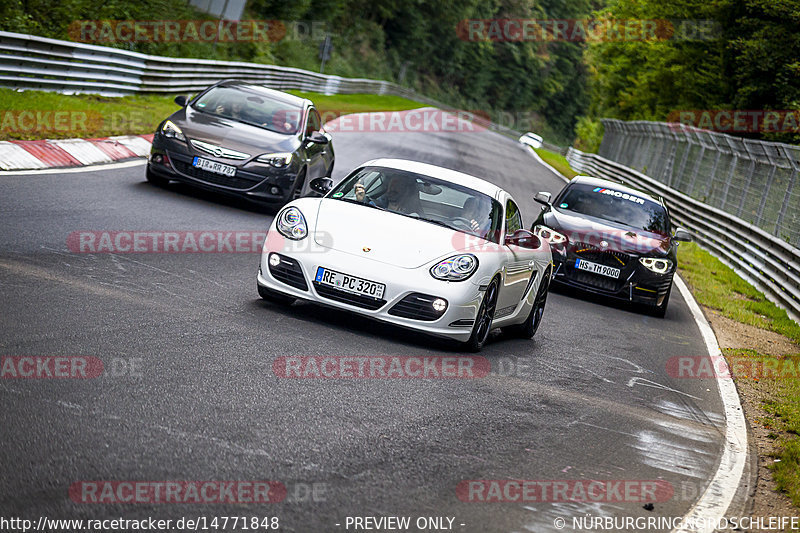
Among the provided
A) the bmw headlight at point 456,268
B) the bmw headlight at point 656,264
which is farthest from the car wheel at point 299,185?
the bmw headlight at point 456,268

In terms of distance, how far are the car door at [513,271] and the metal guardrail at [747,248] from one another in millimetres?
7034

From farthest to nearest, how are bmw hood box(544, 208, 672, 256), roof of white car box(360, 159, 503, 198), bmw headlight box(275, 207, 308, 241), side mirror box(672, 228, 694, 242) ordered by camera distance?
side mirror box(672, 228, 694, 242) → bmw hood box(544, 208, 672, 256) → roof of white car box(360, 159, 503, 198) → bmw headlight box(275, 207, 308, 241)

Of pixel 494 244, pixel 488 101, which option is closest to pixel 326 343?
pixel 494 244

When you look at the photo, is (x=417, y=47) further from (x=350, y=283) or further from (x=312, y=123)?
(x=350, y=283)

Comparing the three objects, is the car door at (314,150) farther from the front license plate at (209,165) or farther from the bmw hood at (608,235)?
the bmw hood at (608,235)

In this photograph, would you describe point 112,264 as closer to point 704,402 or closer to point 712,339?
point 704,402

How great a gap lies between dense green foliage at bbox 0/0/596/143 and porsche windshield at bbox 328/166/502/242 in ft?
47.4

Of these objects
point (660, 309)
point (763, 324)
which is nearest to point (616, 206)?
point (660, 309)

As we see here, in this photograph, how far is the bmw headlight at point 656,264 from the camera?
13938 mm

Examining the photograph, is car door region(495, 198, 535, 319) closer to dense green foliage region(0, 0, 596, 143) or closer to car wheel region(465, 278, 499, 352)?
car wheel region(465, 278, 499, 352)

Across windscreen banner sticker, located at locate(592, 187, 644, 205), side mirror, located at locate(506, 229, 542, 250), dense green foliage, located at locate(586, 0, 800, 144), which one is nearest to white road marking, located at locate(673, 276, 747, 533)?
side mirror, located at locate(506, 229, 542, 250)

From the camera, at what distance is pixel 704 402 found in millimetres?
9109

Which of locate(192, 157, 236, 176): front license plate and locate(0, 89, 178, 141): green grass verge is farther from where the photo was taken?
locate(0, 89, 178, 141): green grass verge

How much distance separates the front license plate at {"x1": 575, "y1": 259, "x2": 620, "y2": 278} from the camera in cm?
1389
